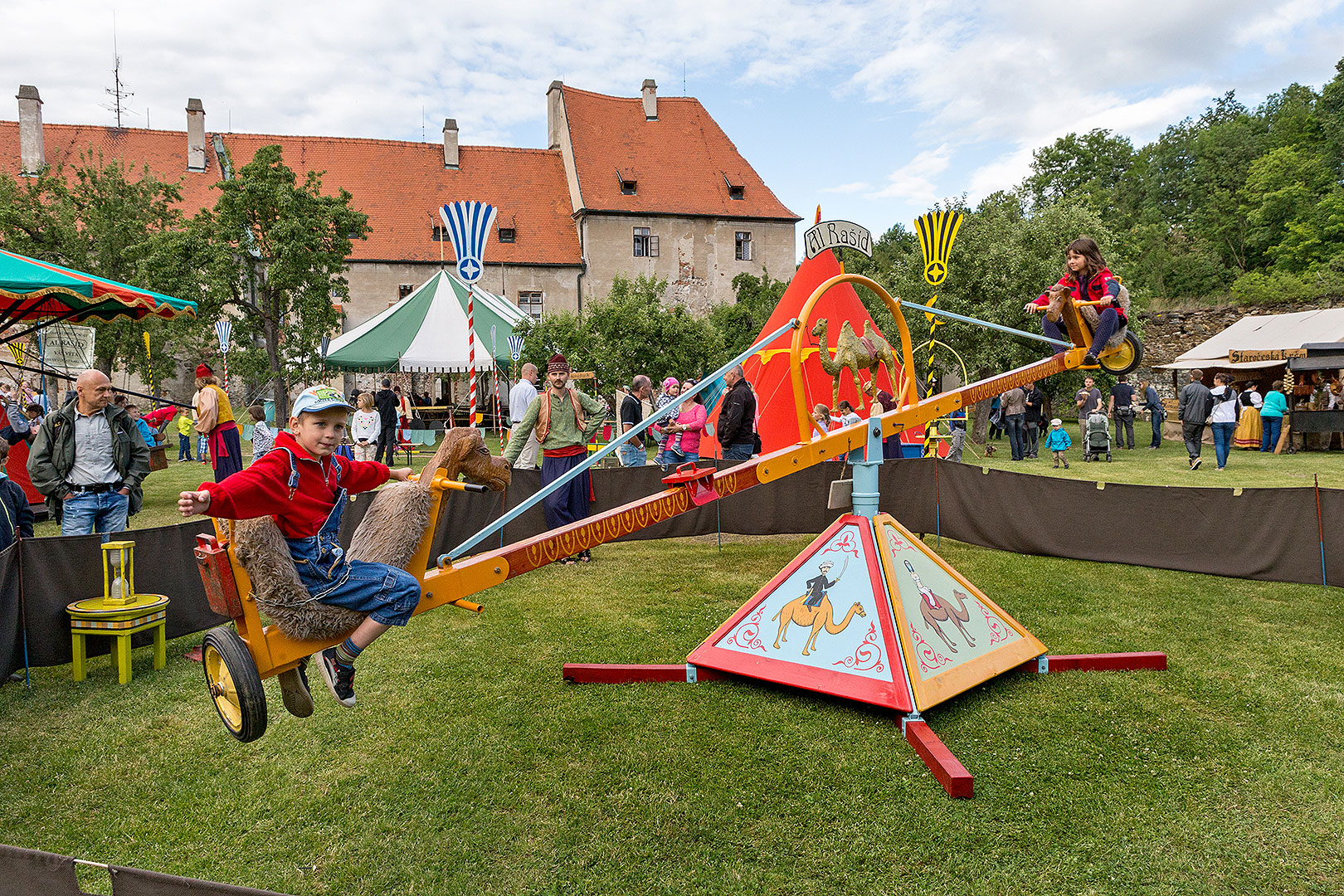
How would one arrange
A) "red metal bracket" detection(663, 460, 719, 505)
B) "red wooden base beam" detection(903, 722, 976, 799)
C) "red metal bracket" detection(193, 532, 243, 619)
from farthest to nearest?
1. "red metal bracket" detection(663, 460, 719, 505)
2. "red wooden base beam" detection(903, 722, 976, 799)
3. "red metal bracket" detection(193, 532, 243, 619)

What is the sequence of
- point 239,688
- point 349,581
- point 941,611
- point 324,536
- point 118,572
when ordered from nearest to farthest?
point 239,688
point 349,581
point 324,536
point 941,611
point 118,572

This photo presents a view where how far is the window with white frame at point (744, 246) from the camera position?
1465 inches

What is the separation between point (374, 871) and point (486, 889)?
0.49 m

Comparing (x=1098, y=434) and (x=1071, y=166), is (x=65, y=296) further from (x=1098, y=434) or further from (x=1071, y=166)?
(x=1071, y=166)

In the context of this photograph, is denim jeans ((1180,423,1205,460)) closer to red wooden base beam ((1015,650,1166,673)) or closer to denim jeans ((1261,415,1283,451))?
denim jeans ((1261,415,1283,451))

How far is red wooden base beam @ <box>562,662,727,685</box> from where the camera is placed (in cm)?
514

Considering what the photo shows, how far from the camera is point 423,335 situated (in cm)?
2016

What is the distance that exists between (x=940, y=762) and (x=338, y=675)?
9.04 feet

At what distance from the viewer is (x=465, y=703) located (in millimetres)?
4898

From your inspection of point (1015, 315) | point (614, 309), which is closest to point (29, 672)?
point (614, 309)

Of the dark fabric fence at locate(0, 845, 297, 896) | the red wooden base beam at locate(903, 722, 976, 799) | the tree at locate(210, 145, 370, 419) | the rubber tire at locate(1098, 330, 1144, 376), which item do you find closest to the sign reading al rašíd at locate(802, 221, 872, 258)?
the rubber tire at locate(1098, 330, 1144, 376)

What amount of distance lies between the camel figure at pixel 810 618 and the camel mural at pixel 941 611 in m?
0.40

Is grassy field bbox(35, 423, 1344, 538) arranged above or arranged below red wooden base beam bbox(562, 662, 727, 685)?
above

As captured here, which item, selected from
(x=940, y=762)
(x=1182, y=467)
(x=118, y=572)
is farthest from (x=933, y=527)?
(x=1182, y=467)
